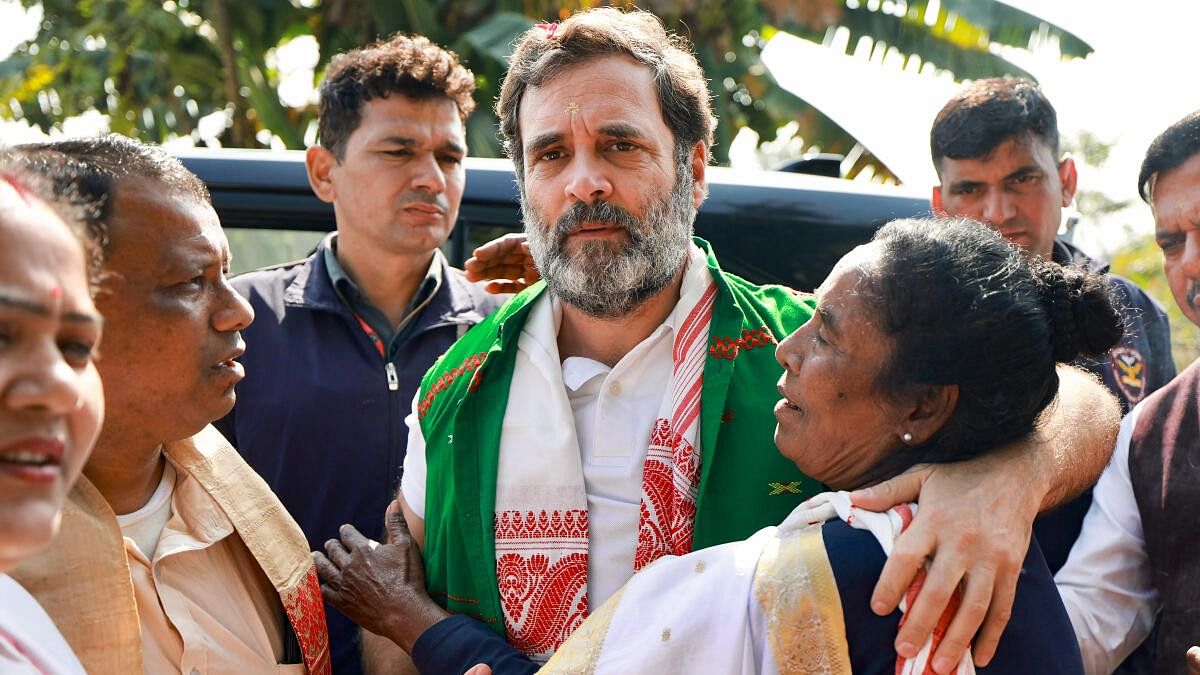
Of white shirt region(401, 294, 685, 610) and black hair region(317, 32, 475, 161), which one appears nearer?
white shirt region(401, 294, 685, 610)

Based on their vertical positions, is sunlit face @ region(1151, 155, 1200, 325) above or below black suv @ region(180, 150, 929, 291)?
above

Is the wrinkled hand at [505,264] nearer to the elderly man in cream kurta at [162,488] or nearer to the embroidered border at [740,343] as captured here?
the embroidered border at [740,343]

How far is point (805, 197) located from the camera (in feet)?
12.5

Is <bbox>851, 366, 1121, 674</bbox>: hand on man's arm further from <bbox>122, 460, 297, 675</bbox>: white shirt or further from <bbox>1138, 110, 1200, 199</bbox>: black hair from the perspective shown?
<bbox>122, 460, 297, 675</bbox>: white shirt

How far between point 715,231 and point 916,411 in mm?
1620

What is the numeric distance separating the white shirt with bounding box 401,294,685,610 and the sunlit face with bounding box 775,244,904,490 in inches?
16.0

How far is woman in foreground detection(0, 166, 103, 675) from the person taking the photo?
129 centimetres

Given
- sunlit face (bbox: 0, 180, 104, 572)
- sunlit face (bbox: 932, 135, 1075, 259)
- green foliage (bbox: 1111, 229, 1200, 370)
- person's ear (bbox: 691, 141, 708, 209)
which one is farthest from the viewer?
green foliage (bbox: 1111, 229, 1200, 370)

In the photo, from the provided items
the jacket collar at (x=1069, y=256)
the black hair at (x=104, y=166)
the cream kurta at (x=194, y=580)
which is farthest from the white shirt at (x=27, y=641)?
the jacket collar at (x=1069, y=256)

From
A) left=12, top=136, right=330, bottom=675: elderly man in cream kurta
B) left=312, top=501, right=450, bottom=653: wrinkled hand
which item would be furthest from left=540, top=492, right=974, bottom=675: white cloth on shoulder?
left=12, top=136, right=330, bottom=675: elderly man in cream kurta

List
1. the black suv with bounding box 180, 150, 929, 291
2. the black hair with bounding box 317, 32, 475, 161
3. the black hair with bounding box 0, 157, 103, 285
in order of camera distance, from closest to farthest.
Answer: the black hair with bounding box 0, 157, 103, 285
the black suv with bounding box 180, 150, 929, 291
the black hair with bounding box 317, 32, 475, 161

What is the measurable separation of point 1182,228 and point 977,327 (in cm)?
89

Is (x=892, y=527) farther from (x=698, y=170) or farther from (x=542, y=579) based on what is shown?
(x=698, y=170)

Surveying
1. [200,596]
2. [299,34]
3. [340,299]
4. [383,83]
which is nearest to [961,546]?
[200,596]
